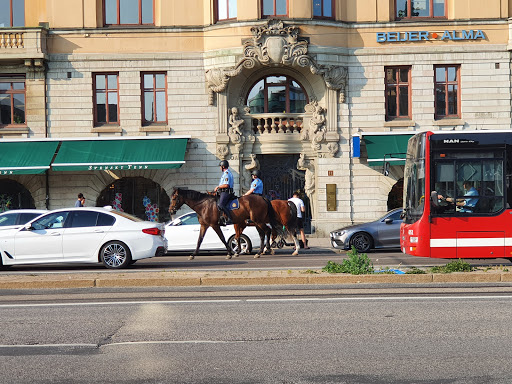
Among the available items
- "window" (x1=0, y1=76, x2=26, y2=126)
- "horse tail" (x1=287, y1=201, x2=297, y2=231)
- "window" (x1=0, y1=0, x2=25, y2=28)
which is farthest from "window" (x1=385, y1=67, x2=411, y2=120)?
"window" (x1=0, y1=0, x2=25, y2=28)

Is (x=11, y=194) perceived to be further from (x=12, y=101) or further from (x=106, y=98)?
(x=106, y=98)

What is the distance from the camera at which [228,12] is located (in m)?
33.1

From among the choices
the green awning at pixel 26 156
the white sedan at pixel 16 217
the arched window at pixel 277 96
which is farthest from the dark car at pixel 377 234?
the green awning at pixel 26 156

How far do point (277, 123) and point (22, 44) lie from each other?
10.6 m

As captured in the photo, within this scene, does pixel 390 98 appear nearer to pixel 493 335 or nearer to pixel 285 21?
pixel 285 21

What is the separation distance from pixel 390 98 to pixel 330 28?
380 cm

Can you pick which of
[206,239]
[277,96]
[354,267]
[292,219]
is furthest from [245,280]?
Result: [277,96]

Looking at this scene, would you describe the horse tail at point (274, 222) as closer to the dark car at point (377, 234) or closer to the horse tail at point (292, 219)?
the horse tail at point (292, 219)

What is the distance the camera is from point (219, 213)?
2142 centimetres

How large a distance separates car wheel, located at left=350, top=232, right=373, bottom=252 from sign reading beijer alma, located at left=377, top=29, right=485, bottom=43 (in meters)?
11.4

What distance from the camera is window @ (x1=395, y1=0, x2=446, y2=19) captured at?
33.6 metres

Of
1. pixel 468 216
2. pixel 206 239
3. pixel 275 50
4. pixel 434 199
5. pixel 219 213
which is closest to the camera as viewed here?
pixel 434 199

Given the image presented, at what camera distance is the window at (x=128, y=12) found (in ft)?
110

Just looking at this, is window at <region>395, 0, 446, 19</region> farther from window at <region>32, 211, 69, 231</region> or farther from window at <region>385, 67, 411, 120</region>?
window at <region>32, 211, 69, 231</region>
